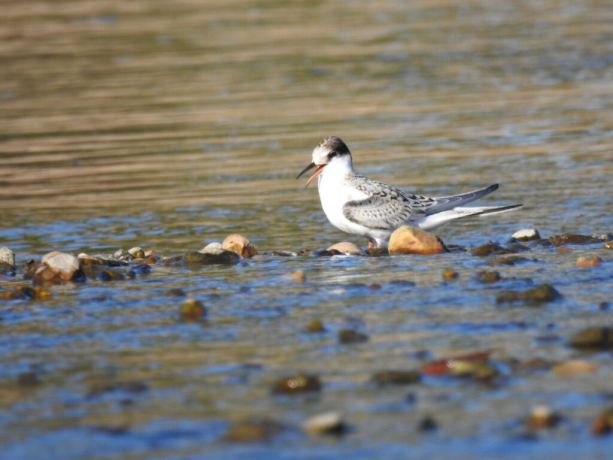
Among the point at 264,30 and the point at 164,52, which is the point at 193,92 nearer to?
the point at 164,52

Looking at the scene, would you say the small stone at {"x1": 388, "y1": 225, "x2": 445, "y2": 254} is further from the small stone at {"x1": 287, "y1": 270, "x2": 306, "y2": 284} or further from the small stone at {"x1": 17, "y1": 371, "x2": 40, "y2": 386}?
the small stone at {"x1": 17, "y1": 371, "x2": 40, "y2": 386}

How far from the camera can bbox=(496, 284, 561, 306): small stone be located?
7.20 m

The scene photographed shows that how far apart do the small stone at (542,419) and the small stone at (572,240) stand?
5234 millimetres

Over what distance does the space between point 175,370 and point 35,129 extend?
49.9 ft

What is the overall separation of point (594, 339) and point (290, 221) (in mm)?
6975

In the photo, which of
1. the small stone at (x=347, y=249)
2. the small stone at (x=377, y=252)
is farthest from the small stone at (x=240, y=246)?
the small stone at (x=377, y=252)

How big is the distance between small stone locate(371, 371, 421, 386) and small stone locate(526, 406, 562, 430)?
2.82 ft

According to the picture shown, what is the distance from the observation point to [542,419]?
16.0ft

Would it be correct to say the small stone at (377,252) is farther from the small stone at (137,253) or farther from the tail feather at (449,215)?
the small stone at (137,253)

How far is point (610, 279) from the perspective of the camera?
7.85 metres

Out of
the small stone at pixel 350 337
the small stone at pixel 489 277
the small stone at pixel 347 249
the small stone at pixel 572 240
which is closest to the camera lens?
the small stone at pixel 350 337

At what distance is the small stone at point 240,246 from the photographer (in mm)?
10180

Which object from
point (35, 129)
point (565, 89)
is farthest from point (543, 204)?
point (35, 129)

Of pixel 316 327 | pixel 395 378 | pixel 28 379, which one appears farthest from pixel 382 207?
pixel 28 379
